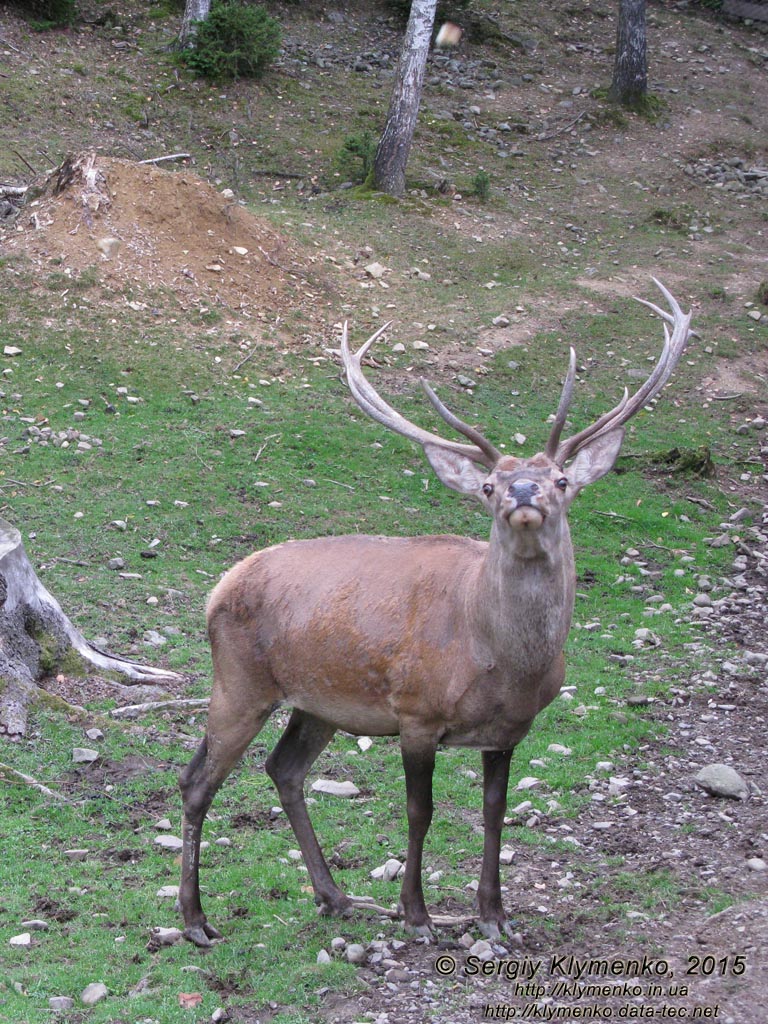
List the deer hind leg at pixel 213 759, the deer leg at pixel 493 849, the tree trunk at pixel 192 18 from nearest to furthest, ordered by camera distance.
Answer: the deer leg at pixel 493 849
the deer hind leg at pixel 213 759
the tree trunk at pixel 192 18

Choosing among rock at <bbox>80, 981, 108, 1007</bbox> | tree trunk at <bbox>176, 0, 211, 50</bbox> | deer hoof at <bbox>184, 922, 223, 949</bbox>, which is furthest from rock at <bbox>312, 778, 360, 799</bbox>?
tree trunk at <bbox>176, 0, 211, 50</bbox>

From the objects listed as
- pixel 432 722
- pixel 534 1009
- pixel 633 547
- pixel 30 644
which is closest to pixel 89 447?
pixel 30 644

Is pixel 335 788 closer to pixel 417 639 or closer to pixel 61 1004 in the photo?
pixel 417 639

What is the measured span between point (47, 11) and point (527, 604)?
20383 millimetres

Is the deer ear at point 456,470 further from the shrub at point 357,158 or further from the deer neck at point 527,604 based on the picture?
the shrub at point 357,158

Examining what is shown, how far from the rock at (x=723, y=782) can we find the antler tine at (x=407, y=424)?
107 inches

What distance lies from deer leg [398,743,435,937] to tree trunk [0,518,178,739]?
9.28 feet

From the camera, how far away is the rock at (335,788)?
280 inches

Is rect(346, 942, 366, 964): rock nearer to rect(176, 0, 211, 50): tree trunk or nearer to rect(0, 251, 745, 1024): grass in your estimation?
rect(0, 251, 745, 1024): grass

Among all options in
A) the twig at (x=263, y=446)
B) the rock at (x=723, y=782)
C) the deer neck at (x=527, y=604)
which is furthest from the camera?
the twig at (x=263, y=446)

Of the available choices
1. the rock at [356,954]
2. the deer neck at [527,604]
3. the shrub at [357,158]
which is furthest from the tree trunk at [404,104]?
the rock at [356,954]

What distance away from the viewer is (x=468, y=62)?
80.4 ft

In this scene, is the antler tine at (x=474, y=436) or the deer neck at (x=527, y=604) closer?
the deer neck at (x=527, y=604)

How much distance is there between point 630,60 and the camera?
75.4ft
